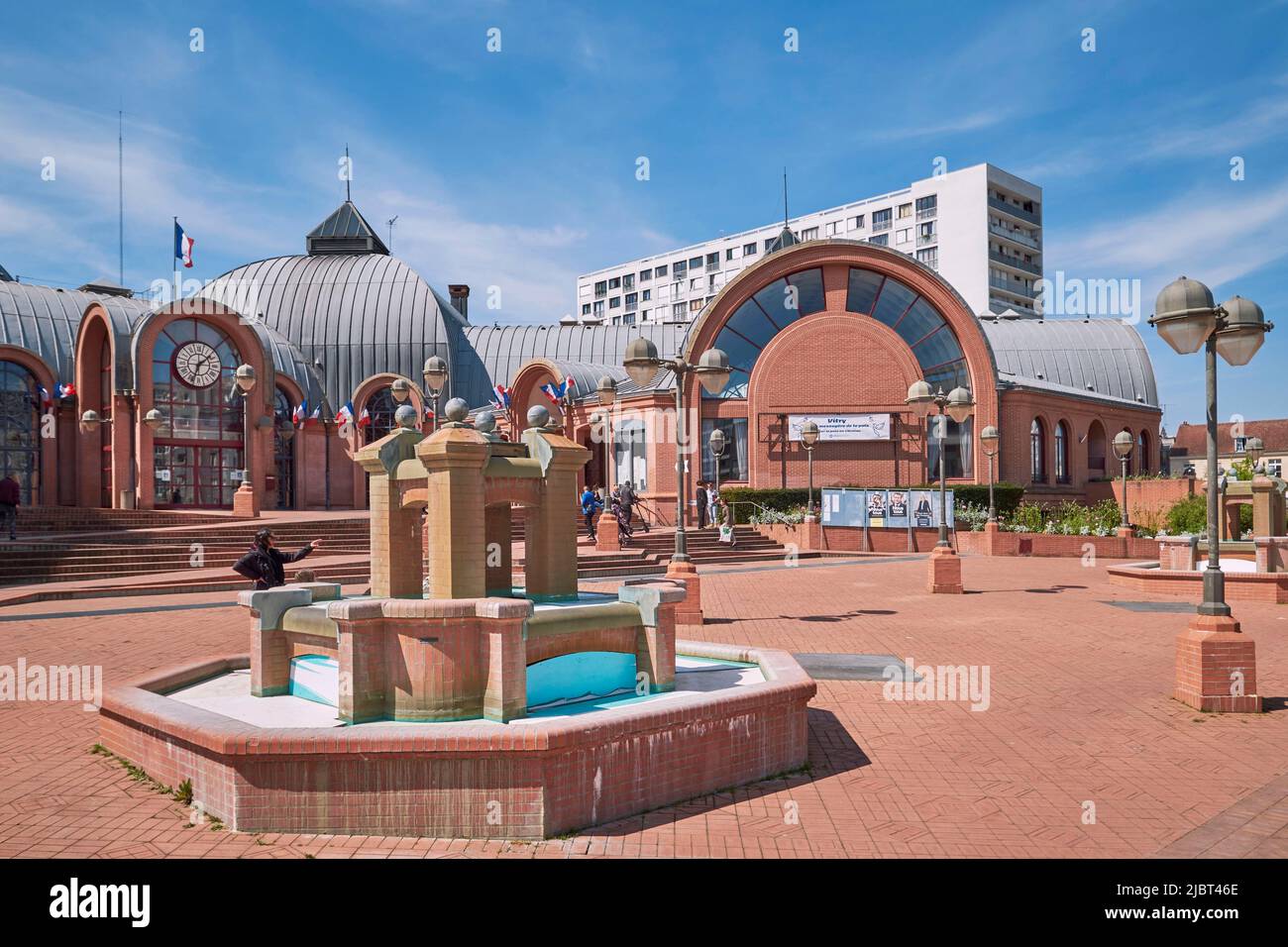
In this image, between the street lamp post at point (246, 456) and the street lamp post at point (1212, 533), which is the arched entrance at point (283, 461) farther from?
the street lamp post at point (1212, 533)

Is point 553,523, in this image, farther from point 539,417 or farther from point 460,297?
point 460,297

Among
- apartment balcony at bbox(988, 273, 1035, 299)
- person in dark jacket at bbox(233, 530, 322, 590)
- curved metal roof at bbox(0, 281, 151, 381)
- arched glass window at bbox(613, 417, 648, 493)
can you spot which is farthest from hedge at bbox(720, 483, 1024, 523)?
apartment balcony at bbox(988, 273, 1035, 299)

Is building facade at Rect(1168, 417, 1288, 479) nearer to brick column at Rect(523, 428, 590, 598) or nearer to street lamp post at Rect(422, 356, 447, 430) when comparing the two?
street lamp post at Rect(422, 356, 447, 430)

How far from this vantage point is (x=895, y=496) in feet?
95.2

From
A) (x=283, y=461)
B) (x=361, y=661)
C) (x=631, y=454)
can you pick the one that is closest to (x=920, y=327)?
(x=631, y=454)

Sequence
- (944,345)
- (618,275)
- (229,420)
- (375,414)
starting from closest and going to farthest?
1. (229,420)
2. (944,345)
3. (375,414)
4. (618,275)

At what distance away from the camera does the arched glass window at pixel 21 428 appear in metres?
29.7

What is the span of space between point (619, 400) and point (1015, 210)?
57156mm

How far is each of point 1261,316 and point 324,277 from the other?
4225 centimetres

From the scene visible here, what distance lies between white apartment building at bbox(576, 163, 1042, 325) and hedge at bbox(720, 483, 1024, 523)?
125 ft

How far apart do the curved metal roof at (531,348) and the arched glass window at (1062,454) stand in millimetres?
17798

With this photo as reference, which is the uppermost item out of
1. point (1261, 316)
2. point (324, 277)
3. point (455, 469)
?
point (324, 277)

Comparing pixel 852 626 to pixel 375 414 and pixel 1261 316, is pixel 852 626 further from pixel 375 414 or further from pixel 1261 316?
pixel 375 414

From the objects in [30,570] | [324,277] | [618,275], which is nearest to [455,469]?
[30,570]
